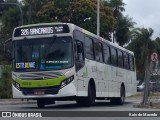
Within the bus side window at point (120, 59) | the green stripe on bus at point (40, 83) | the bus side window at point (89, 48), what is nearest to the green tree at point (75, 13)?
the bus side window at point (120, 59)

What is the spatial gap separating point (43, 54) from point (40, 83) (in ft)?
3.90

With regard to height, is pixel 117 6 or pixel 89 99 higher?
pixel 117 6

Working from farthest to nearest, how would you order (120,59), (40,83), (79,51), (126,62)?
(126,62) → (120,59) → (79,51) → (40,83)

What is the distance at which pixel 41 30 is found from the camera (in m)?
21.2

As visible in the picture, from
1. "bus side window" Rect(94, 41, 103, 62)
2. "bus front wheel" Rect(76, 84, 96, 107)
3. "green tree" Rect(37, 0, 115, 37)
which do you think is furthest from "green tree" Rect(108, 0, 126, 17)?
"bus front wheel" Rect(76, 84, 96, 107)

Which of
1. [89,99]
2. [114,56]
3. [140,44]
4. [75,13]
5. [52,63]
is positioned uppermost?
[75,13]

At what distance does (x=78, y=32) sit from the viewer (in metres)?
21.6

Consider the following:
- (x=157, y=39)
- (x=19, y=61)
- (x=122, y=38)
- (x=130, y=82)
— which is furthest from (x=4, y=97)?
(x=157, y=39)

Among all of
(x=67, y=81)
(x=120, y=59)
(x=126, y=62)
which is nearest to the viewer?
(x=67, y=81)

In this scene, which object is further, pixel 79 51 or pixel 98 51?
pixel 98 51

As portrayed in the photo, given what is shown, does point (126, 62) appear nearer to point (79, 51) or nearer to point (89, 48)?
point (89, 48)

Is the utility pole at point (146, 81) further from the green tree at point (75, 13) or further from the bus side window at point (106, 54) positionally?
the green tree at point (75, 13)

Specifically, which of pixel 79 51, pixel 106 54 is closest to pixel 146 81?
pixel 106 54

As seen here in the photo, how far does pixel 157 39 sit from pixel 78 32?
59906 mm
